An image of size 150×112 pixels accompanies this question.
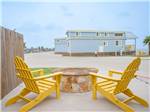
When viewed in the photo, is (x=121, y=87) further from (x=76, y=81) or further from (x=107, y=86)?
(x=76, y=81)

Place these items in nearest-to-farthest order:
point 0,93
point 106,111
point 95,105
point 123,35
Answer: point 106,111
point 95,105
point 0,93
point 123,35

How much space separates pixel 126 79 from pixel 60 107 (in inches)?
61.3

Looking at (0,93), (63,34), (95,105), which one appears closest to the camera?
(95,105)

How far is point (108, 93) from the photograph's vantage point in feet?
15.9

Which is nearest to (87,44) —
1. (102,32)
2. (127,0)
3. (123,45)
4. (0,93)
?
(102,32)

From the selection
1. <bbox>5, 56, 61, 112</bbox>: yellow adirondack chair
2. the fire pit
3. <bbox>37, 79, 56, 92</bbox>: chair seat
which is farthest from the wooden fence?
the fire pit

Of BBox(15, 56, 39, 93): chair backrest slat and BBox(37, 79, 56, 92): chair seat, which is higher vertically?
BBox(15, 56, 39, 93): chair backrest slat

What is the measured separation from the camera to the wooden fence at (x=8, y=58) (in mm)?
5821

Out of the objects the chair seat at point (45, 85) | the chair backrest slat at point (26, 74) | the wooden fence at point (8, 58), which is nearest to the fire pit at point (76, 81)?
the chair seat at point (45, 85)

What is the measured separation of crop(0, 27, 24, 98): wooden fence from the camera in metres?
5.82

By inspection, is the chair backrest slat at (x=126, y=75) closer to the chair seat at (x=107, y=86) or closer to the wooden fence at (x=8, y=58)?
the chair seat at (x=107, y=86)

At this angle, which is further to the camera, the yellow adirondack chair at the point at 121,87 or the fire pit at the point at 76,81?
the fire pit at the point at 76,81

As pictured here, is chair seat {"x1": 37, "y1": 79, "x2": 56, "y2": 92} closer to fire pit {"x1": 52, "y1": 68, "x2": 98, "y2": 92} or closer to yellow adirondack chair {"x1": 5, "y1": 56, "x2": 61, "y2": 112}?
yellow adirondack chair {"x1": 5, "y1": 56, "x2": 61, "y2": 112}

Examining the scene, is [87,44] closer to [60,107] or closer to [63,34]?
[63,34]
